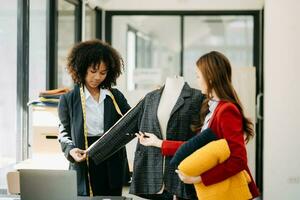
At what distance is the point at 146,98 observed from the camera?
237 centimetres

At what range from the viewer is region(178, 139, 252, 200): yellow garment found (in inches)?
78.2

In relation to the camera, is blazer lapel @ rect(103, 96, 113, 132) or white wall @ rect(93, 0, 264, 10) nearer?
blazer lapel @ rect(103, 96, 113, 132)

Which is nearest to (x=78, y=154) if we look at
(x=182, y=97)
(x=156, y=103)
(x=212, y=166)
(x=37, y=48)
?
(x=156, y=103)

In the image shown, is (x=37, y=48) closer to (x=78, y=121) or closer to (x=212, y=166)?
(x=78, y=121)

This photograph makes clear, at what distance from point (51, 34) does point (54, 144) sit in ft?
3.78

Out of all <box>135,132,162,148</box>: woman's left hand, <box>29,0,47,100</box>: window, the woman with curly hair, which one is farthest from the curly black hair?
<box>29,0,47,100</box>: window

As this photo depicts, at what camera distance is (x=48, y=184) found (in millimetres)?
1831

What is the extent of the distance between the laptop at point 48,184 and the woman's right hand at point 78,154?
0.56 meters

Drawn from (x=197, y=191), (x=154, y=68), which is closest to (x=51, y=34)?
(x=154, y=68)

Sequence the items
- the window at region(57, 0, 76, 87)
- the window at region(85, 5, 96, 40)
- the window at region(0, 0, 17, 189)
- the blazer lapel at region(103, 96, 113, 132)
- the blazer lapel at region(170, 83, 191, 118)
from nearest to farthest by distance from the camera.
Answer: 1. the blazer lapel at region(170, 83, 191, 118)
2. the blazer lapel at region(103, 96, 113, 132)
3. the window at region(0, 0, 17, 189)
4. the window at region(57, 0, 76, 87)
5. the window at region(85, 5, 96, 40)

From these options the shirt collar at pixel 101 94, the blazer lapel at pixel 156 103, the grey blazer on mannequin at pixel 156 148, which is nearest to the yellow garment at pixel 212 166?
the grey blazer on mannequin at pixel 156 148

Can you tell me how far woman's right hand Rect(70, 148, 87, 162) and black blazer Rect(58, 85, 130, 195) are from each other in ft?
0.11

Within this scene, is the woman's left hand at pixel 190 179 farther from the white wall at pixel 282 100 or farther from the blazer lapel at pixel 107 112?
the white wall at pixel 282 100

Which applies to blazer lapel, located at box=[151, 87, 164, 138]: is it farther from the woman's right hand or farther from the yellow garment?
the woman's right hand
